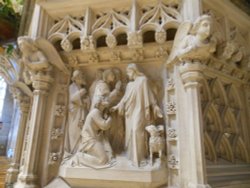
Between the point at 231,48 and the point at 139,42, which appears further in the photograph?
the point at 231,48

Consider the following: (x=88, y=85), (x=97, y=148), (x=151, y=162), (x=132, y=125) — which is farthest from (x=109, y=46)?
(x=151, y=162)

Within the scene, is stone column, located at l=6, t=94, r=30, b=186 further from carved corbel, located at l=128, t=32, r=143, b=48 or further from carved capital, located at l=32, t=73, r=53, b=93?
carved corbel, located at l=128, t=32, r=143, b=48

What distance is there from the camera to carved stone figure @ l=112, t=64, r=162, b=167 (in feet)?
5.53

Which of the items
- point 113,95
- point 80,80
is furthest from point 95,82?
point 113,95

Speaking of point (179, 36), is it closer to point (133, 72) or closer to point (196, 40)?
point (196, 40)

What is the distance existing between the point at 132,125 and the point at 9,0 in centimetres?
312

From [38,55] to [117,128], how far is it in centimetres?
94

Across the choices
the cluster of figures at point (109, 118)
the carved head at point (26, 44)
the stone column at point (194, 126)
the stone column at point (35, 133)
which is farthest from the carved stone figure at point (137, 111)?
the carved head at point (26, 44)

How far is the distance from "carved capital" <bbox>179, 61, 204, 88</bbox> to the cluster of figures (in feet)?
1.02

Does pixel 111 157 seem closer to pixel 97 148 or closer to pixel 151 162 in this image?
pixel 97 148

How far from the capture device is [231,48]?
6.36 ft

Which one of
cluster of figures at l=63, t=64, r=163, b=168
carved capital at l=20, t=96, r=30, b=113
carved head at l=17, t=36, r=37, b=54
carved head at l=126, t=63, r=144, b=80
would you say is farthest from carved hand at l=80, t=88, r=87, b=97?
carved capital at l=20, t=96, r=30, b=113

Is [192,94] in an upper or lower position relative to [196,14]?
lower

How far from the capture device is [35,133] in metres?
1.89
